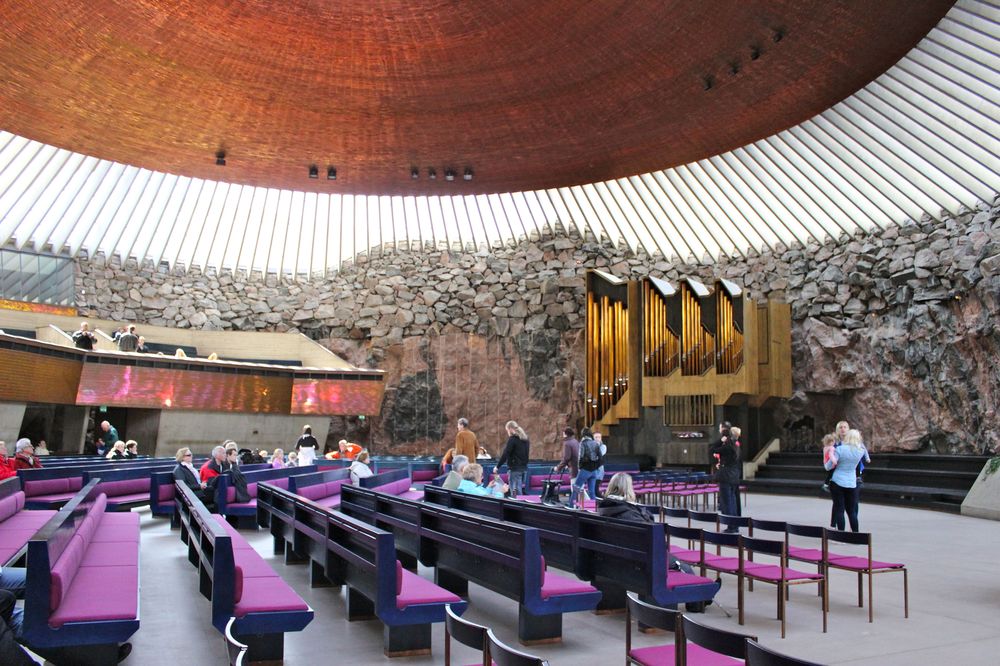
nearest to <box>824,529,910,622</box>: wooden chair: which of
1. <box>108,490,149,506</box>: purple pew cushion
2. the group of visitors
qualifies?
<box>108,490,149,506</box>: purple pew cushion

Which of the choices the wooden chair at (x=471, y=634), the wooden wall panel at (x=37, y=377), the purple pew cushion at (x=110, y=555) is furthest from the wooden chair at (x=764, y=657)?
the wooden wall panel at (x=37, y=377)

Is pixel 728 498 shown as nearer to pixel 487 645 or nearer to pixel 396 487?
pixel 396 487

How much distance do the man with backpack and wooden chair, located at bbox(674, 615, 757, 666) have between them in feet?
23.4

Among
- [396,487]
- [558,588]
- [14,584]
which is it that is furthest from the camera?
[396,487]

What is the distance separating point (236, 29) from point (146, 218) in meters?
10.8

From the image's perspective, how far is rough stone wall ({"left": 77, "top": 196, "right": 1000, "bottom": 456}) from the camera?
50.1 ft

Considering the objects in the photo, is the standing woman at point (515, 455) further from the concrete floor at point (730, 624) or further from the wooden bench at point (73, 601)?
the wooden bench at point (73, 601)

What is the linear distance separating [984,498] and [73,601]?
1113 centimetres

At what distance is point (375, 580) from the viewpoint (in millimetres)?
4102

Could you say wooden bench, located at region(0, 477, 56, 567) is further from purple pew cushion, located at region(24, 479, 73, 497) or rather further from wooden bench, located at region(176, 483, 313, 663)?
wooden bench, located at region(176, 483, 313, 663)

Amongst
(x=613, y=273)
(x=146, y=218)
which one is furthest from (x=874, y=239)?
(x=146, y=218)

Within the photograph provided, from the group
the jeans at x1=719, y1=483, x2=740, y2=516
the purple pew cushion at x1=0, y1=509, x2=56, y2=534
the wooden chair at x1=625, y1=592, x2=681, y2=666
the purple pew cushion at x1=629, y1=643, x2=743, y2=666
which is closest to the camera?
the wooden chair at x1=625, y1=592, x2=681, y2=666

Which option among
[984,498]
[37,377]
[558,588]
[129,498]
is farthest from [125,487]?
[984,498]

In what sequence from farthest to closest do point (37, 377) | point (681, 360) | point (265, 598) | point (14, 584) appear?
point (681, 360)
point (37, 377)
point (265, 598)
point (14, 584)
